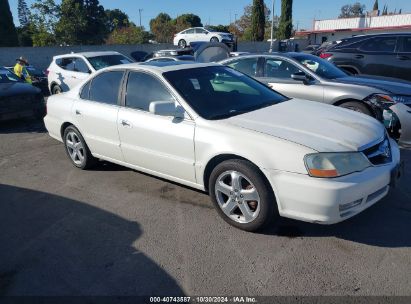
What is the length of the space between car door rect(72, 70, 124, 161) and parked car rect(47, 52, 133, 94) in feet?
19.1

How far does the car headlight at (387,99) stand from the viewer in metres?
5.74

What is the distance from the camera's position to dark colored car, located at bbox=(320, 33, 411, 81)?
29.3ft

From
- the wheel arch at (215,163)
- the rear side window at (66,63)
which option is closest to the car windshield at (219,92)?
the wheel arch at (215,163)

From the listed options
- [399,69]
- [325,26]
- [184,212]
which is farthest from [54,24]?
[184,212]

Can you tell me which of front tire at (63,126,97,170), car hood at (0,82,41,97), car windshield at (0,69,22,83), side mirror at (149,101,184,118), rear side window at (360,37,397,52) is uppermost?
rear side window at (360,37,397,52)

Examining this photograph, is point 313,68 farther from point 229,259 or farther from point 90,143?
point 229,259

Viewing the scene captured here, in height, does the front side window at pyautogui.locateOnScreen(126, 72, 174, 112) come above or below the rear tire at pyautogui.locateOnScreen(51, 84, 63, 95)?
above

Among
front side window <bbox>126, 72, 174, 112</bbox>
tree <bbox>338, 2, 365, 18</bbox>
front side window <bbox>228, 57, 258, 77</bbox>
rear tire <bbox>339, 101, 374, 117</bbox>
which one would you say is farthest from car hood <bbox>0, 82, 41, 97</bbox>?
tree <bbox>338, 2, 365, 18</bbox>

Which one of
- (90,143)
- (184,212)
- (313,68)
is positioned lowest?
(184,212)

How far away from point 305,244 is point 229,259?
0.72 meters

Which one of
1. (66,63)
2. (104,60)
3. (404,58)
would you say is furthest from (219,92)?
(66,63)

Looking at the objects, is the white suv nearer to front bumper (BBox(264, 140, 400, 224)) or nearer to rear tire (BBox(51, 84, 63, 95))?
rear tire (BBox(51, 84, 63, 95))

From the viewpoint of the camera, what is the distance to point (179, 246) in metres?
3.44

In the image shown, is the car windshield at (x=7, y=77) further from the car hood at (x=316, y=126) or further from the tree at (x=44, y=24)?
the tree at (x=44, y=24)
